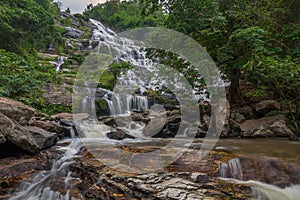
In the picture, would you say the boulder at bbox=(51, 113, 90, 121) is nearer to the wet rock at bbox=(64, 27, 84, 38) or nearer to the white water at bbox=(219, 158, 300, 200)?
the white water at bbox=(219, 158, 300, 200)

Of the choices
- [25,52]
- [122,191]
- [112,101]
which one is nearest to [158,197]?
[122,191]

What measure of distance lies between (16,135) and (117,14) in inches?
1401

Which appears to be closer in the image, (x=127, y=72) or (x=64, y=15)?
(x=127, y=72)

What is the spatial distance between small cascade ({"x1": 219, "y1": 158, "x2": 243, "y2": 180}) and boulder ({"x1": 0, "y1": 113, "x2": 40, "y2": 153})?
A: 3818 mm

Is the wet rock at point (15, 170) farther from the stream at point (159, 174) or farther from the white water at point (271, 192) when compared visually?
the white water at point (271, 192)

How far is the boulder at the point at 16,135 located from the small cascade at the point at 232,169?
3818 mm

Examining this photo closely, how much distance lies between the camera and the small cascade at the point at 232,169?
3576 mm

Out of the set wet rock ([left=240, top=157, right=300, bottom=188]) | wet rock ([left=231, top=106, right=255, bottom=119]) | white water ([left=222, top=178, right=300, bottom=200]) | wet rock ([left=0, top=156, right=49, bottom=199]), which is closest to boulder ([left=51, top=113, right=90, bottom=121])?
wet rock ([left=0, top=156, right=49, bottom=199])

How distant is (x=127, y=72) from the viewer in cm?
1694

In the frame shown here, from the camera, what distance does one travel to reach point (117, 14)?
36.7 metres

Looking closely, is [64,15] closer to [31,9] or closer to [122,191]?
[31,9]

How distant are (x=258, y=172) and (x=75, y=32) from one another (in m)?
25.9

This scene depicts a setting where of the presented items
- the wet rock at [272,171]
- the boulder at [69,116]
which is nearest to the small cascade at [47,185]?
the wet rock at [272,171]

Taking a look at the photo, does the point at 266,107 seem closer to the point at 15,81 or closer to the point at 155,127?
the point at 155,127
